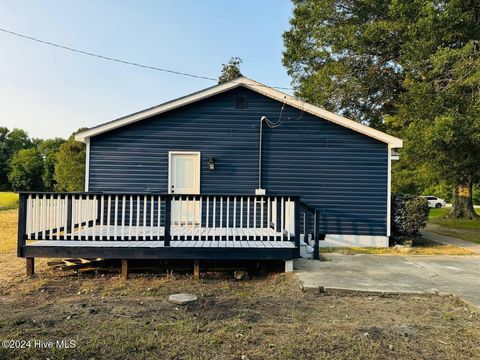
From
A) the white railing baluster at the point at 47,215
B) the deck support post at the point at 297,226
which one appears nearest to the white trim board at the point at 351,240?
the deck support post at the point at 297,226

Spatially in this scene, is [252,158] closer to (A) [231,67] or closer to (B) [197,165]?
(B) [197,165]

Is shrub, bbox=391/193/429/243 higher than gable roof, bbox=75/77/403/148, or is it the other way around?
gable roof, bbox=75/77/403/148

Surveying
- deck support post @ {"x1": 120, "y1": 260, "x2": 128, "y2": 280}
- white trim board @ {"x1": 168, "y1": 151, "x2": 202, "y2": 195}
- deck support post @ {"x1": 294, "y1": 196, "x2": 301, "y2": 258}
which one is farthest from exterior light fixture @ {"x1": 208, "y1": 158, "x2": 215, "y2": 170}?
deck support post @ {"x1": 120, "y1": 260, "x2": 128, "y2": 280}

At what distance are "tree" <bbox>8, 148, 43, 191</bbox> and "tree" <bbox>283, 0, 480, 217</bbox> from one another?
43.9m

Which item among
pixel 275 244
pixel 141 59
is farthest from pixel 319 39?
pixel 275 244

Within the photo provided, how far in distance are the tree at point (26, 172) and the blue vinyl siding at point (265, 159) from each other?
→ 156 ft

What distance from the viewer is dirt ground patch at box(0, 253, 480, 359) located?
3012mm

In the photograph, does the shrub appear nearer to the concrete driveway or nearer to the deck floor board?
the concrete driveway

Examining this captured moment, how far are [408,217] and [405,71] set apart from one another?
371 inches

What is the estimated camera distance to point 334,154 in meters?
8.73

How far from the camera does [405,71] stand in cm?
1557

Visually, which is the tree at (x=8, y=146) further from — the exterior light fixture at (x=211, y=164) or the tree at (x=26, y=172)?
the exterior light fixture at (x=211, y=164)

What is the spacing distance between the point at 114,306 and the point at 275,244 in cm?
276

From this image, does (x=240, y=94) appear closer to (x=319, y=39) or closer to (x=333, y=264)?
(x=333, y=264)
